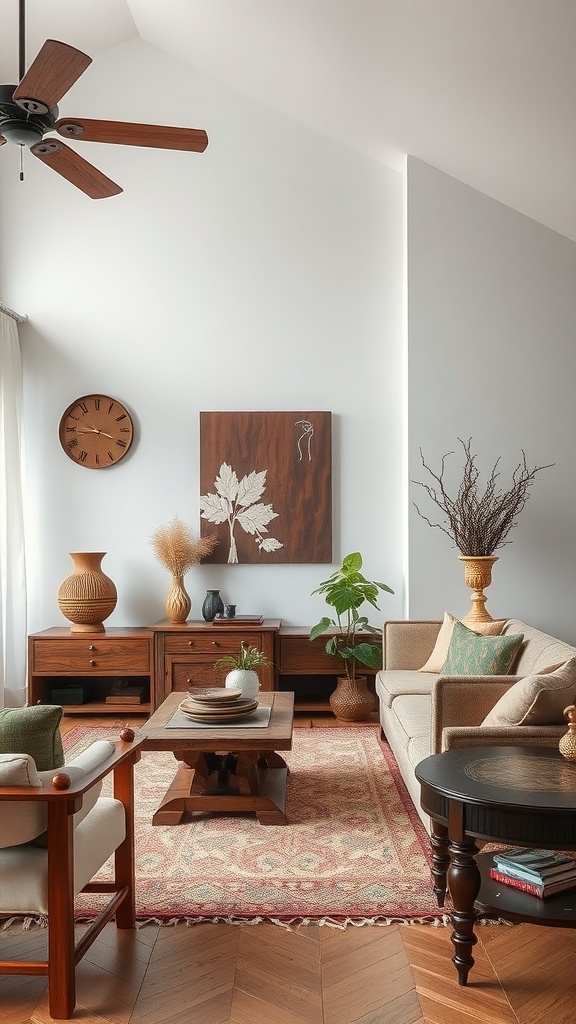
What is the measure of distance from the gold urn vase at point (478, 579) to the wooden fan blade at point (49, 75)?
3473 mm

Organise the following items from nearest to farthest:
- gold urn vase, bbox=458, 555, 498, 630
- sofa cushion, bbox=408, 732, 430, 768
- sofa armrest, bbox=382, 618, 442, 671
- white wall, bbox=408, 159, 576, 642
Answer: sofa cushion, bbox=408, 732, 430, 768, sofa armrest, bbox=382, 618, 442, 671, gold urn vase, bbox=458, 555, 498, 630, white wall, bbox=408, 159, 576, 642

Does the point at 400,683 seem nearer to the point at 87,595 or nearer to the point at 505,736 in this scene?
the point at 505,736

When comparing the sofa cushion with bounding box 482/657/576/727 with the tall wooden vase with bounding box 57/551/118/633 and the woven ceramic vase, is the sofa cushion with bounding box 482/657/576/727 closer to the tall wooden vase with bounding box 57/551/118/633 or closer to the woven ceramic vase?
the woven ceramic vase

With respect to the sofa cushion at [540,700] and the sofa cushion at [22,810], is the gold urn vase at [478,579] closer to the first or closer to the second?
the sofa cushion at [540,700]

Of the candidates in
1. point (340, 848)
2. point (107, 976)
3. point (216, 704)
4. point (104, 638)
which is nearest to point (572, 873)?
point (340, 848)

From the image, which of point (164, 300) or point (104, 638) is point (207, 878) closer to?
point (104, 638)

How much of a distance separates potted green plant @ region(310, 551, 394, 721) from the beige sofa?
62cm

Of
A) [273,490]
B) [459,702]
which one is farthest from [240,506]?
[459,702]

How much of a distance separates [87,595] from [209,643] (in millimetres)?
870

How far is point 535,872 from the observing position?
2584 millimetres

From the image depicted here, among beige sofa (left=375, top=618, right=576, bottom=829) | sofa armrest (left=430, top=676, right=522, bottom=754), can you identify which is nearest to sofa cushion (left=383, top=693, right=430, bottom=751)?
beige sofa (left=375, top=618, right=576, bottom=829)

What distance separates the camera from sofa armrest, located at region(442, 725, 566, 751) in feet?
9.78

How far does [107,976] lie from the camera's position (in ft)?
8.20

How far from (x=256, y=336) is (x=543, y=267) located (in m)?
1.99
